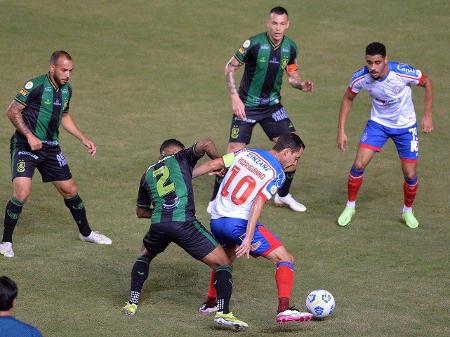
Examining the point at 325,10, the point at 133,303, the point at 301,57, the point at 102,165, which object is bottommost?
the point at 133,303

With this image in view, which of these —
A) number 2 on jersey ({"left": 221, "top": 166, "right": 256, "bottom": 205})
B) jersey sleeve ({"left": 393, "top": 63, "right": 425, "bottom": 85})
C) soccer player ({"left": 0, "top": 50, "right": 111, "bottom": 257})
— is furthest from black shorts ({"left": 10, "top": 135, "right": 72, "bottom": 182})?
jersey sleeve ({"left": 393, "top": 63, "right": 425, "bottom": 85})

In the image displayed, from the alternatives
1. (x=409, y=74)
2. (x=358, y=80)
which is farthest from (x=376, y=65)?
(x=409, y=74)

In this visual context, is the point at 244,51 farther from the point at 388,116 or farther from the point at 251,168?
the point at 251,168

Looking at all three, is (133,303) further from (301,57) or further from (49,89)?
(301,57)

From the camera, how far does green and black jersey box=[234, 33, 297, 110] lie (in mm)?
14820

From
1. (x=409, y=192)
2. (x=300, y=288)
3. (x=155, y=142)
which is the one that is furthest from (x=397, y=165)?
(x=300, y=288)

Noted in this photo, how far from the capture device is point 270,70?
14898 millimetres

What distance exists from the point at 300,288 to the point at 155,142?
6932 mm

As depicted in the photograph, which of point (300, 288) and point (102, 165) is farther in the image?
point (102, 165)

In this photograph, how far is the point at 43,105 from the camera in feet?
42.0

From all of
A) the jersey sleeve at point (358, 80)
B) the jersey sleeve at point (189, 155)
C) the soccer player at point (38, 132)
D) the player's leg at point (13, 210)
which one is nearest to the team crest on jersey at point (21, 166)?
the soccer player at point (38, 132)

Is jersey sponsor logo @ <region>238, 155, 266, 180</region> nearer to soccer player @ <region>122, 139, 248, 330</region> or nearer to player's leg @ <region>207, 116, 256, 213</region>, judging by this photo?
soccer player @ <region>122, 139, 248, 330</region>

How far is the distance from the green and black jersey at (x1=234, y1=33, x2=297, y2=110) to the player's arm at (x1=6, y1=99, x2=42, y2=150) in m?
3.65

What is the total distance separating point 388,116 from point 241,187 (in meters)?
4.38
